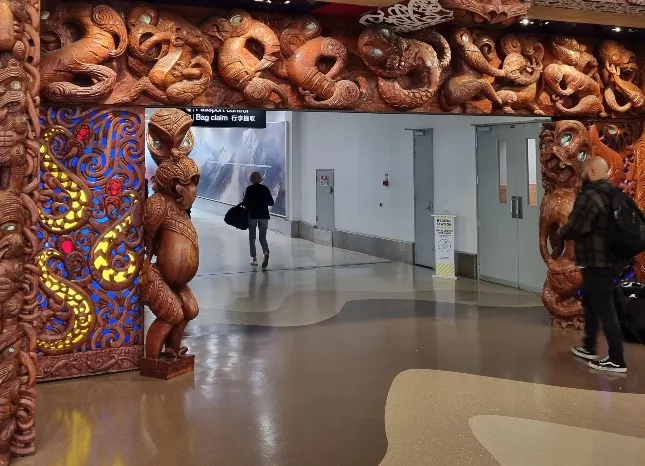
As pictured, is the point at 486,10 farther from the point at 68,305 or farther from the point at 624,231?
the point at 68,305

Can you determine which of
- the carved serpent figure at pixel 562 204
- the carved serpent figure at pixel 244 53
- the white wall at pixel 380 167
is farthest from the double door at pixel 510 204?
the carved serpent figure at pixel 244 53

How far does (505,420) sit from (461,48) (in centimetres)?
338

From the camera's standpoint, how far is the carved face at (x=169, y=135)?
5242 mm

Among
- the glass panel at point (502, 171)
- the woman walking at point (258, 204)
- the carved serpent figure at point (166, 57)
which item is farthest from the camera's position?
the woman walking at point (258, 204)

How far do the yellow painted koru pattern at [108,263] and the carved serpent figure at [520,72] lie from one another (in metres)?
3.53

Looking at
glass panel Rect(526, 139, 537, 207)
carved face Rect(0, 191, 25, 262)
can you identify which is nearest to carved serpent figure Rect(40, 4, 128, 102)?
carved face Rect(0, 191, 25, 262)

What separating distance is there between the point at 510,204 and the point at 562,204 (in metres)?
2.61

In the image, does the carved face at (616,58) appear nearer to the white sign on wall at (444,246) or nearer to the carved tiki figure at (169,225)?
the white sign on wall at (444,246)

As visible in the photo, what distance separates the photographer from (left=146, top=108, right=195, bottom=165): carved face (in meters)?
5.24

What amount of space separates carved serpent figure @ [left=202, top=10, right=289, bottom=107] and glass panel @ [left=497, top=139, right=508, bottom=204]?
4624 millimetres

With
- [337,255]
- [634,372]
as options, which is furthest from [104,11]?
[337,255]

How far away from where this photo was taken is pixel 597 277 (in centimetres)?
530

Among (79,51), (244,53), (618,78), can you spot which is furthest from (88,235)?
(618,78)

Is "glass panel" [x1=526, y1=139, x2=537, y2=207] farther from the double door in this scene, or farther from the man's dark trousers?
the man's dark trousers
